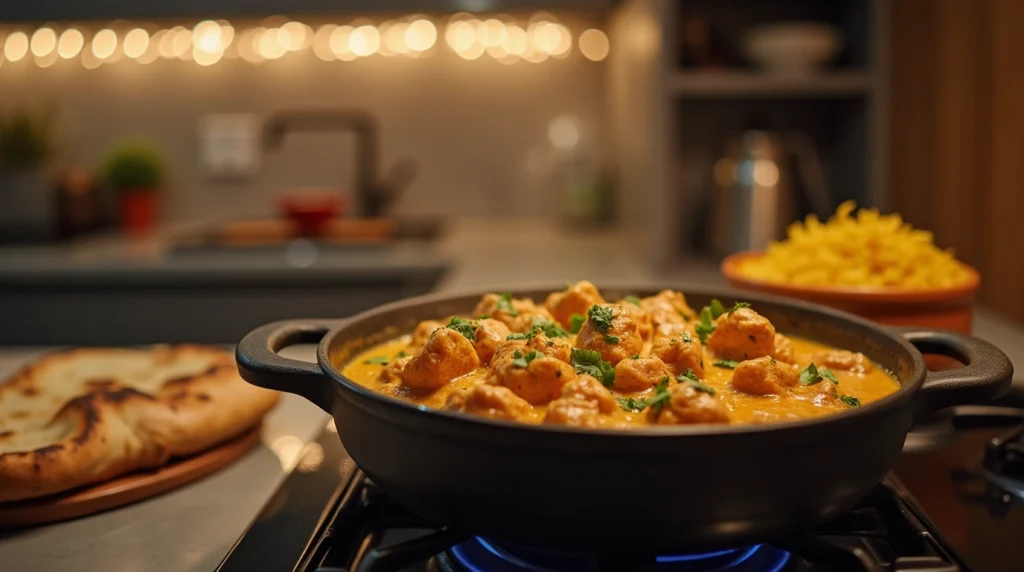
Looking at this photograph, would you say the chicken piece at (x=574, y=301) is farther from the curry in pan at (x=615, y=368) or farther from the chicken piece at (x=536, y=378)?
the chicken piece at (x=536, y=378)

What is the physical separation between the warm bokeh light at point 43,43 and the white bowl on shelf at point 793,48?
8.35 feet

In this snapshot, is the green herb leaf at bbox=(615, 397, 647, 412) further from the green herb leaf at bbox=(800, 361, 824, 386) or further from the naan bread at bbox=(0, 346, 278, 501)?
the naan bread at bbox=(0, 346, 278, 501)

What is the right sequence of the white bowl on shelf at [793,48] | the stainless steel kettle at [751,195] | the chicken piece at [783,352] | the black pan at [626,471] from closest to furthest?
the black pan at [626,471]
the chicken piece at [783,352]
the white bowl on shelf at [793,48]
the stainless steel kettle at [751,195]

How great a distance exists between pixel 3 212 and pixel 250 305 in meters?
1.11

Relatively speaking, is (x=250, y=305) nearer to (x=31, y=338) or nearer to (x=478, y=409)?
(x=31, y=338)

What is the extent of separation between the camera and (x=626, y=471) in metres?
0.56

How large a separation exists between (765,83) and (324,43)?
174 centimetres

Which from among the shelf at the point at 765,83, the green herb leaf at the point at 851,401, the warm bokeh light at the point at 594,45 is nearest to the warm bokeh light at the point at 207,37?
the warm bokeh light at the point at 594,45

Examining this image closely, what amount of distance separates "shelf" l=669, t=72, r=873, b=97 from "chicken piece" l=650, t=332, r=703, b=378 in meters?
1.61

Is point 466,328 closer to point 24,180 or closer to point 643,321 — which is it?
point 643,321

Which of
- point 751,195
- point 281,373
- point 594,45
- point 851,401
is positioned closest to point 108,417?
point 281,373

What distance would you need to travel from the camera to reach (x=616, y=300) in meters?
1.09

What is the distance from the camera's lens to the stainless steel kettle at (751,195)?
7.89ft

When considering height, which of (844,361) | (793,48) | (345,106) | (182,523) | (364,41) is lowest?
(182,523)
